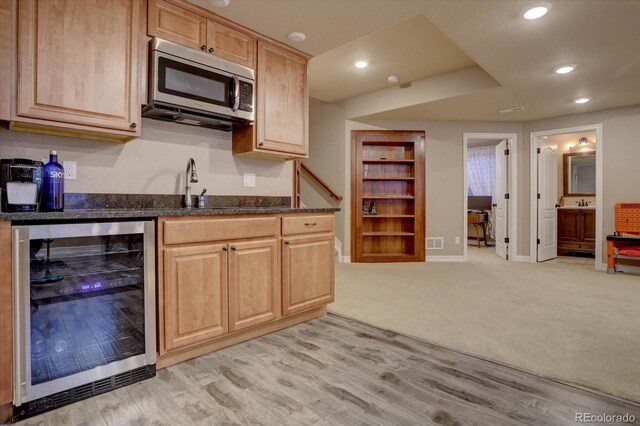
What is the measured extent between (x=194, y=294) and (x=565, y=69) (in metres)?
3.99

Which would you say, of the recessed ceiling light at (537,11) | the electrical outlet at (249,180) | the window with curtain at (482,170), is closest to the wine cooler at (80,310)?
the electrical outlet at (249,180)

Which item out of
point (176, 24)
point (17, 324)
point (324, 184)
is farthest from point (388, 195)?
point (17, 324)

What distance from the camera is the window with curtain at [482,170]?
8250 mm

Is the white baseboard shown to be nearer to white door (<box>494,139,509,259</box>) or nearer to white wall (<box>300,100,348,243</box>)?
white door (<box>494,139,509,259</box>)

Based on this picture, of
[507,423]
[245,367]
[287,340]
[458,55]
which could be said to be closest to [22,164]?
[245,367]

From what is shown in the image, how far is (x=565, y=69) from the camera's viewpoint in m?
3.50

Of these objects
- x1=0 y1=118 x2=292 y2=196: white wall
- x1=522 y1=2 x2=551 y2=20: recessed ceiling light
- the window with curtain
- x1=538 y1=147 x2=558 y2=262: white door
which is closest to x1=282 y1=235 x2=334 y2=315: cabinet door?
x1=0 y1=118 x2=292 y2=196: white wall

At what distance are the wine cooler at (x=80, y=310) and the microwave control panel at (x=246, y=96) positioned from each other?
46.0 inches

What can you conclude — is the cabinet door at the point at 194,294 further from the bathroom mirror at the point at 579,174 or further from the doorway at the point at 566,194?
the bathroom mirror at the point at 579,174

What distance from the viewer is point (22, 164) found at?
171 centimetres

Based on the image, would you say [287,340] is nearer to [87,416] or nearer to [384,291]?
[87,416]

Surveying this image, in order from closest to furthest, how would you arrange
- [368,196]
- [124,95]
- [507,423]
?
[507,423]
[124,95]
[368,196]

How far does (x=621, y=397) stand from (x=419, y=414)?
1.02 m

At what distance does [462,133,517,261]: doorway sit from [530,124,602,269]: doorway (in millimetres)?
308
